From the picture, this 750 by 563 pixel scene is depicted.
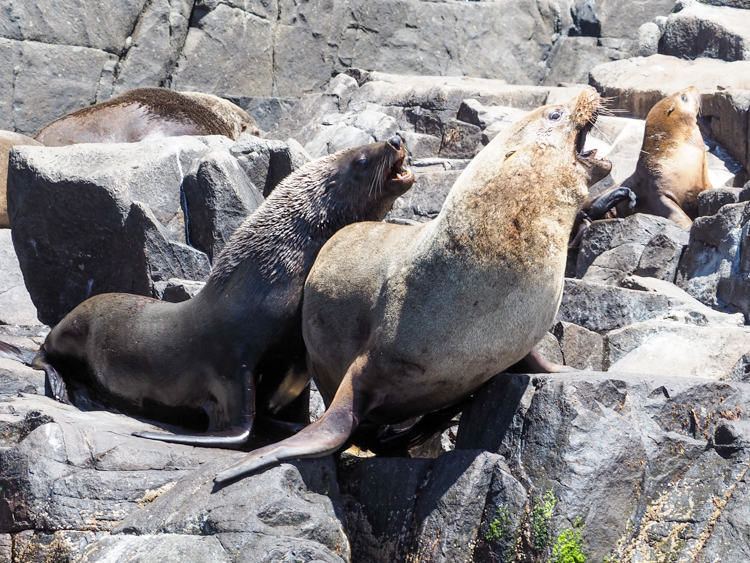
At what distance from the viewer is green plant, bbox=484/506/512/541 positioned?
3.47 meters

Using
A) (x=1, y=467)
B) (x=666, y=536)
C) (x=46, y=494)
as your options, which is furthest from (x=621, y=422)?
(x=1, y=467)

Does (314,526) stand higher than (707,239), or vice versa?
(314,526)

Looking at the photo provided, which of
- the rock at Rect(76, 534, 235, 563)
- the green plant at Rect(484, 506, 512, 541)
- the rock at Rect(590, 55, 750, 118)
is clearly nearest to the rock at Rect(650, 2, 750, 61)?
the rock at Rect(590, 55, 750, 118)

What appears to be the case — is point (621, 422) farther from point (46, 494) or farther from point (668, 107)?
point (668, 107)

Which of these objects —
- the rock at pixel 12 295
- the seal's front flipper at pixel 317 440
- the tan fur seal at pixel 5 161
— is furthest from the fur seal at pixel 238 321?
the tan fur seal at pixel 5 161

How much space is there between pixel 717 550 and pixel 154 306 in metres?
3.48

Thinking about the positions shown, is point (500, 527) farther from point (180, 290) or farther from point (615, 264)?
point (615, 264)

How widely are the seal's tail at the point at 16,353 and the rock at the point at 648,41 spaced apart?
1348 centimetres

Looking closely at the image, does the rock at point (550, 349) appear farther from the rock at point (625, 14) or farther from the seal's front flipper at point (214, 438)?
the rock at point (625, 14)

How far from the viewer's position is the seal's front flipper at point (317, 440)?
3.45 m

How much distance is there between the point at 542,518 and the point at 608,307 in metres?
3.12

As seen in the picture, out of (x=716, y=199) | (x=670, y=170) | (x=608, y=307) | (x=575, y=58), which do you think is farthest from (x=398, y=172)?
(x=575, y=58)

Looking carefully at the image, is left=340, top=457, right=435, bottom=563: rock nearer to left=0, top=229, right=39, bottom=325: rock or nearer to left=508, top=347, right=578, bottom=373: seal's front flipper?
left=508, top=347, right=578, bottom=373: seal's front flipper

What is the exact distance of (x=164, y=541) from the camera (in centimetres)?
317
